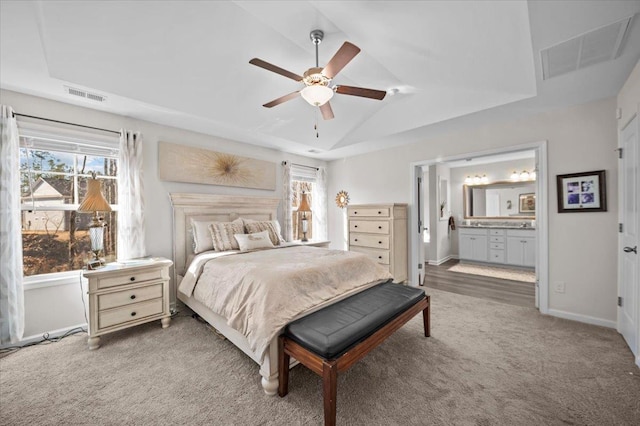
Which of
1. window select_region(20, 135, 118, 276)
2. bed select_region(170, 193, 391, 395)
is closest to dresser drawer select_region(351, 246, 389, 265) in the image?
bed select_region(170, 193, 391, 395)

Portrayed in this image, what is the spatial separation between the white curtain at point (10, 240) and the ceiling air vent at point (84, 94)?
0.57 meters

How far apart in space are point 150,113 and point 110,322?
2.41m

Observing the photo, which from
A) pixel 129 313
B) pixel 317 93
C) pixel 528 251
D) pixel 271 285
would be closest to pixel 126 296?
pixel 129 313

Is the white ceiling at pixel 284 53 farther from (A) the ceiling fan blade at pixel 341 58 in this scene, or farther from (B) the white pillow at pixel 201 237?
(B) the white pillow at pixel 201 237

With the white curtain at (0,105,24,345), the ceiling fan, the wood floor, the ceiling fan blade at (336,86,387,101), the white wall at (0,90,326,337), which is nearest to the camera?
the ceiling fan

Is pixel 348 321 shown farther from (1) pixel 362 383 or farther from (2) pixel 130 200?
(2) pixel 130 200

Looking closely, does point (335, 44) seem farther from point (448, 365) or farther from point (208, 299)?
point (448, 365)

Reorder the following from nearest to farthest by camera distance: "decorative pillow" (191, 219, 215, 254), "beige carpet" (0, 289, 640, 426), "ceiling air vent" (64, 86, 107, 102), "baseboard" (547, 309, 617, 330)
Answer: "beige carpet" (0, 289, 640, 426) → "ceiling air vent" (64, 86, 107, 102) → "baseboard" (547, 309, 617, 330) → "decorative pillow" (191, 219, 215, 254)

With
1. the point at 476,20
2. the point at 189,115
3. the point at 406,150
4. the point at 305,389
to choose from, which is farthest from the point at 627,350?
the point at 189,115

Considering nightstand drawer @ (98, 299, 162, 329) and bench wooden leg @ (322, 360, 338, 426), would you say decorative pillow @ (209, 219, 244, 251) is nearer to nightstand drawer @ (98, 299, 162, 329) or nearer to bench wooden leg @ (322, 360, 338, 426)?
nightstand drawer @ (98, 299, 162, 329)

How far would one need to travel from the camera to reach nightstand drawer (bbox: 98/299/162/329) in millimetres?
2432

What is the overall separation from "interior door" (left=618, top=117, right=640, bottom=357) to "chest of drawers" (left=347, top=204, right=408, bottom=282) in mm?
2437

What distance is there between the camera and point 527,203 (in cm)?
588

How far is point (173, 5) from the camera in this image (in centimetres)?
196
